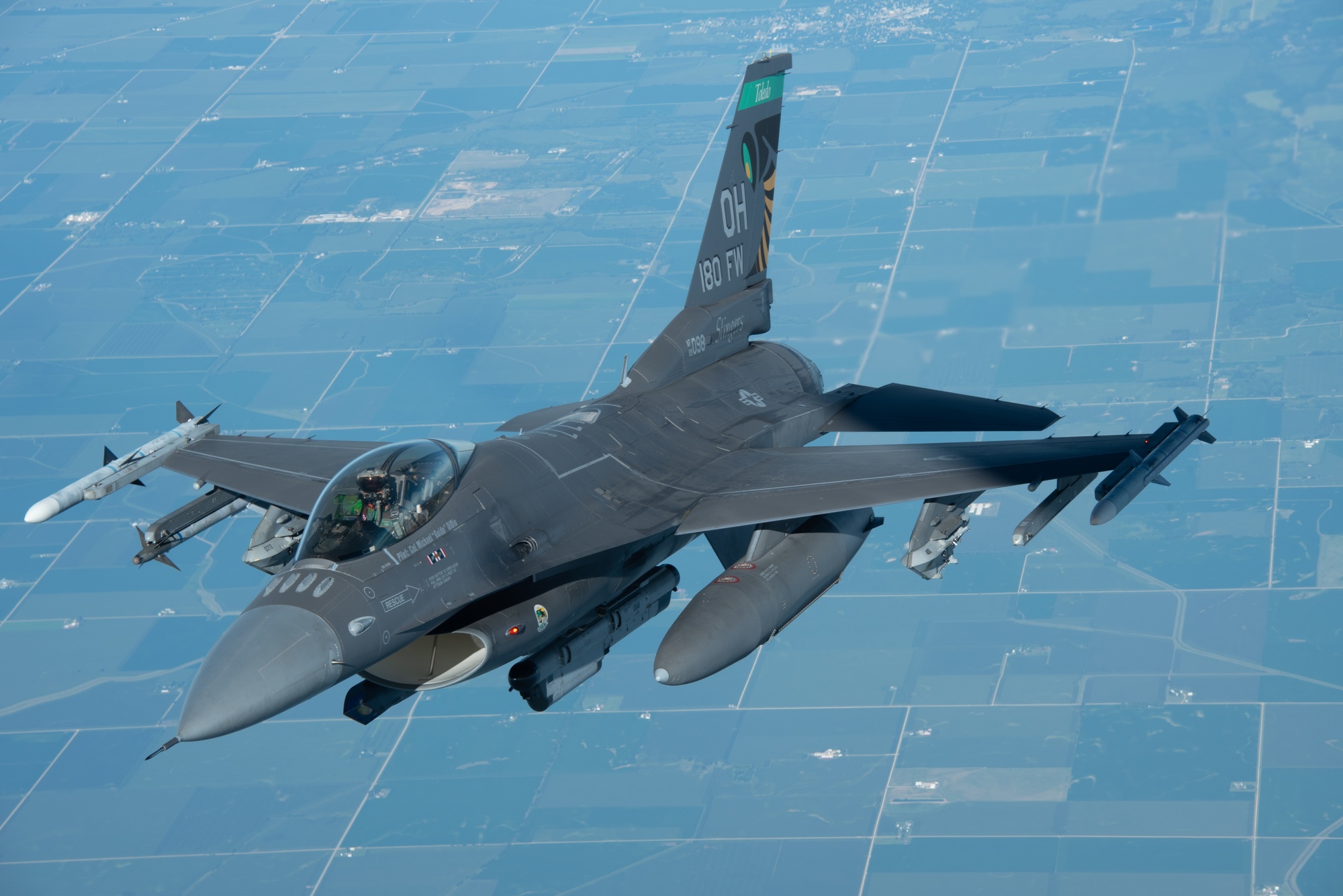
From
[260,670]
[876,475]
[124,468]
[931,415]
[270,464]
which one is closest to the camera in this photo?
[260,670]

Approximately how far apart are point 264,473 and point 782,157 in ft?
151

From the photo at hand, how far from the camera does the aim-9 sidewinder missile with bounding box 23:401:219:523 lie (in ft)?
74.6

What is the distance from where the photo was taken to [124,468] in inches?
939

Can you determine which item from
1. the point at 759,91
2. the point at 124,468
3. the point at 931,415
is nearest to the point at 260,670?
the point at 124,468

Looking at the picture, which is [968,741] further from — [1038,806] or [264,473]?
[264,473]

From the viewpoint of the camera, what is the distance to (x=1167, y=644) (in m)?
46.2

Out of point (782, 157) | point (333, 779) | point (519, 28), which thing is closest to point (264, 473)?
point (333, 779)

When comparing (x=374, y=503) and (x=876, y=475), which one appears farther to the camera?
(x=876, y=475)

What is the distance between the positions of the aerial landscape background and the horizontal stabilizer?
20.1m

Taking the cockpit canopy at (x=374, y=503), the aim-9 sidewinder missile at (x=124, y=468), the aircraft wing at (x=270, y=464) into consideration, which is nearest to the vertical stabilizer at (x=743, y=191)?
the aircraft wing at (x=270, y=464)

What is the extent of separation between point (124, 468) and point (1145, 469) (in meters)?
15.6

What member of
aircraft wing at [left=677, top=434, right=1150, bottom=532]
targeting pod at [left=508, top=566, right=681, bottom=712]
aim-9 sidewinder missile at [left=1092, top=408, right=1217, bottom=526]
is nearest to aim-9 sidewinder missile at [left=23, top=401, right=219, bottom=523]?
targeting pod at [left=508, top=566, right=681, bottom=712]

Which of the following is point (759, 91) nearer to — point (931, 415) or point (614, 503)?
point (931, 415)

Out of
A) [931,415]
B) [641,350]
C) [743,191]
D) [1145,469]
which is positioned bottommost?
[641,350]
